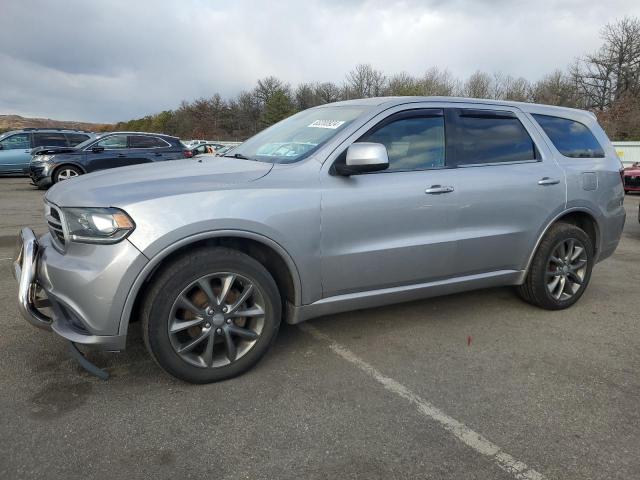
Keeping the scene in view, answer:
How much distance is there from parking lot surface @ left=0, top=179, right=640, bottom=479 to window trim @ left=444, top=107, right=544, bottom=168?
1323 millimetres

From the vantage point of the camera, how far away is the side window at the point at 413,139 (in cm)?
349

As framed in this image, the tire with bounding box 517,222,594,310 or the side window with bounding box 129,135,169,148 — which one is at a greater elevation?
the side window with bounding box 129,135,169,148

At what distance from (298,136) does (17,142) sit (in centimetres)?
1717

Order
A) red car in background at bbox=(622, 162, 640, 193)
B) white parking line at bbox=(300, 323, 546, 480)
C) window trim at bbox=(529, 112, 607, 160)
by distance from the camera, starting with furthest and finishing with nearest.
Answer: red car in background at bbox=(622, 162, 640, 193) < window trim at bbox=(529, 112, 607, 160) < white parking line at bbox=(300, 323, 546, 480)

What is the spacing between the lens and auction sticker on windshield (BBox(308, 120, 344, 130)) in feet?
11.5

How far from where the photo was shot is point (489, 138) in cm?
397

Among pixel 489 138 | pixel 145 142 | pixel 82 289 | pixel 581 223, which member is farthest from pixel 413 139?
pixel 145 142

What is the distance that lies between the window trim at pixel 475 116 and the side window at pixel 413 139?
74mm

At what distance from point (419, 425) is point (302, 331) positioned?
1442mm

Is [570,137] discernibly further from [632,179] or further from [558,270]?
[632,179]

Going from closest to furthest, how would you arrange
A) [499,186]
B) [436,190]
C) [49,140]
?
[436,190], [499,186], [49,140]

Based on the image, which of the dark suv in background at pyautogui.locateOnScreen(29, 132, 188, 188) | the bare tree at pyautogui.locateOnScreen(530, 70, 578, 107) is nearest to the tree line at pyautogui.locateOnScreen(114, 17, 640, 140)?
the bare tree at pyautogui.locateOnScreen(530, 70, 578, 107)

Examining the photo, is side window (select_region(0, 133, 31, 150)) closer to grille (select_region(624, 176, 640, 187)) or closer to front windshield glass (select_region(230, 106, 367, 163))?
front windshield glass (select_region(230, 106, 367, 163))

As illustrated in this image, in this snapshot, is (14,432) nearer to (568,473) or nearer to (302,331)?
(302,331)
